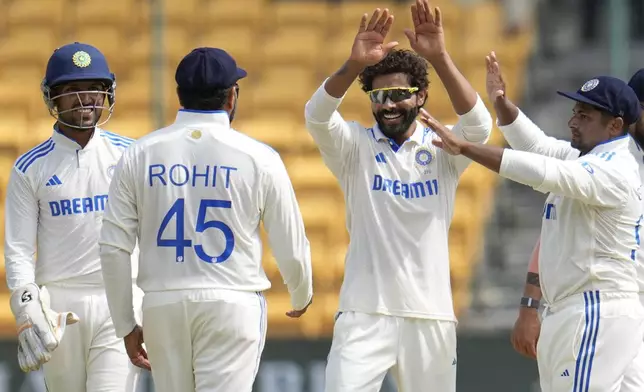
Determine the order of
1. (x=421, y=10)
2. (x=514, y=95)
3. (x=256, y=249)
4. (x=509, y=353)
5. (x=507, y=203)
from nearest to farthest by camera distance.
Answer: (x=256, y=249)
(x=421, y=10)
(x=509, y=353)
(x=507, y=203)
(x=514, y=95)

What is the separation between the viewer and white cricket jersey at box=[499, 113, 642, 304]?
5336 millimetres

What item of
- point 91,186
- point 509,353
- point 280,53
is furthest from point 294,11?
point 91,186

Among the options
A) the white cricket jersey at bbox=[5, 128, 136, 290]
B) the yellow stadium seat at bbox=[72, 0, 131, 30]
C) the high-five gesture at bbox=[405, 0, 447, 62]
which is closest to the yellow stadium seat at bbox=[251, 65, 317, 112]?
the yellow stadium seat at bbox=[72, 0, 131, 30]

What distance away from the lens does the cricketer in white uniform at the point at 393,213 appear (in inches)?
210

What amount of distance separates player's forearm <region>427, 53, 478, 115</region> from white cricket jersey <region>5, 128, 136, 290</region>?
156 cm

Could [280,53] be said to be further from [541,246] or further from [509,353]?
[541,246]

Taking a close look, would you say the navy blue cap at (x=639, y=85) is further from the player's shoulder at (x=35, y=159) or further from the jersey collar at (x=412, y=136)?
the player's shoulder at (x=35, y=159)

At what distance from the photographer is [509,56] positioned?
1142 centimetres

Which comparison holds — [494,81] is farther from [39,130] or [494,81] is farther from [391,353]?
[39,130]

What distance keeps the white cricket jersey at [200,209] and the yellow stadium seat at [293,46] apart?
6571 mm

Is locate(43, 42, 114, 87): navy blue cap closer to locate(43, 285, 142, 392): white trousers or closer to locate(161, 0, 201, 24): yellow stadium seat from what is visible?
locate(43, 285, 142, 392): white trousers

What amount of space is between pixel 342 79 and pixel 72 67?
1.19m

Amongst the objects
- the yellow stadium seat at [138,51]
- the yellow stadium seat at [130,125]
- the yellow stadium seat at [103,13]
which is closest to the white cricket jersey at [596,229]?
the yellow stadium seat at [130,125]

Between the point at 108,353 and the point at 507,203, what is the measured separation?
17.9ft
